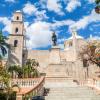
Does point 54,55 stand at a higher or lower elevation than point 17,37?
lower

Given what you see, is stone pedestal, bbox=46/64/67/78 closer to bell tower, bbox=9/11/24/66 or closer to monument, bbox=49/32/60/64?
monument, bbox=49/32/60/64

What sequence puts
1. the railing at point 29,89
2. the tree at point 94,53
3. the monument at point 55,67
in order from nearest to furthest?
the railing at point 29,89 → the tree at point 94,53 → the monument at point 55,67

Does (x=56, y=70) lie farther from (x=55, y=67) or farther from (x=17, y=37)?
(x=17, y=37)

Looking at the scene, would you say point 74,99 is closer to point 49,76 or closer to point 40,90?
point 40,90

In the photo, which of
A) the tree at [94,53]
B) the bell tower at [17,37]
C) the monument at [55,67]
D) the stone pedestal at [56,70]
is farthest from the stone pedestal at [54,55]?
the bell tower at [17,37]

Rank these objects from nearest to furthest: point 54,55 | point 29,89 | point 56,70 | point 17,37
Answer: point 29,89 → point 56,70 → point 54,55 → point 17,37

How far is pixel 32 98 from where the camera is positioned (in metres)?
18.6

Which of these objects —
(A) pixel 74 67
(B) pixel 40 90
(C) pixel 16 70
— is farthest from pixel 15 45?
(B) pixel 40 90

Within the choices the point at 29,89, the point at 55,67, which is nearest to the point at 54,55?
the point at 55,67

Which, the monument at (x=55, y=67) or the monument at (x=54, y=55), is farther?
the monument at (x=54, y=55)

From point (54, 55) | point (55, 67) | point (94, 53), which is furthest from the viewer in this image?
point (54, 55)

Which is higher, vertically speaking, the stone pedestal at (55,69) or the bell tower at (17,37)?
the bell tower at (17,37)

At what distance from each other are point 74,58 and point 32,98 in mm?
70600

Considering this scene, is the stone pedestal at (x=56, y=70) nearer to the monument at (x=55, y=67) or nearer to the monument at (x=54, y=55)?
the monument at (x=55, y=67)
